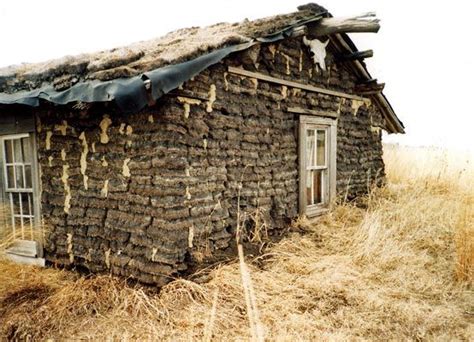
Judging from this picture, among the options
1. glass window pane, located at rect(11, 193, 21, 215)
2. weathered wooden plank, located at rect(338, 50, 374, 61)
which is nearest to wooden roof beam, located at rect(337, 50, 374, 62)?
weathered wooden plank, located at rect(338, 50, 374, 61)

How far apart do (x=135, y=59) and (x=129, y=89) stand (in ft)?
3.48

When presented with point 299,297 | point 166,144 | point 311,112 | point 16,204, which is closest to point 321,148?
point 311,112

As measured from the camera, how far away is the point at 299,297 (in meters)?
4.09

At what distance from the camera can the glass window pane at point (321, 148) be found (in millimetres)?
6969

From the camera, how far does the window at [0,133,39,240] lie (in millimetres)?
5488

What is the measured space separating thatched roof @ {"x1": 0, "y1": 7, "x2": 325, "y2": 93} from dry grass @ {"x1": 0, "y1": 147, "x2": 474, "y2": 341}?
8.09 feet

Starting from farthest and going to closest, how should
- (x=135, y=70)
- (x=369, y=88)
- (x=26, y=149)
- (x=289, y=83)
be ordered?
(x=369, y=88)
(x=289, y=83)
(x=26, y=149)
(x=135, y=70)

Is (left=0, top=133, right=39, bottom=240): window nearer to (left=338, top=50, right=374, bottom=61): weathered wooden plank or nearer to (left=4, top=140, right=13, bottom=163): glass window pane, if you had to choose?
(left=4, top=140, right=13, bottom=163): glass window pane

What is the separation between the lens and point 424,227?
618cm

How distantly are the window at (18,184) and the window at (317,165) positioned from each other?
14.1ft

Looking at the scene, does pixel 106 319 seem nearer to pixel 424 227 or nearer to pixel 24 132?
pixel 24 132

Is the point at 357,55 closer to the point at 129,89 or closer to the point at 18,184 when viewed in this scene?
the point at 129,89

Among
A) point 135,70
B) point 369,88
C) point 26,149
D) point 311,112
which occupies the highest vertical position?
point 369,88

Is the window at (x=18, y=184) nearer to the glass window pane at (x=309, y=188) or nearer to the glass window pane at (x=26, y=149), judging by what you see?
the glass window pane at (x=26, y=149)
